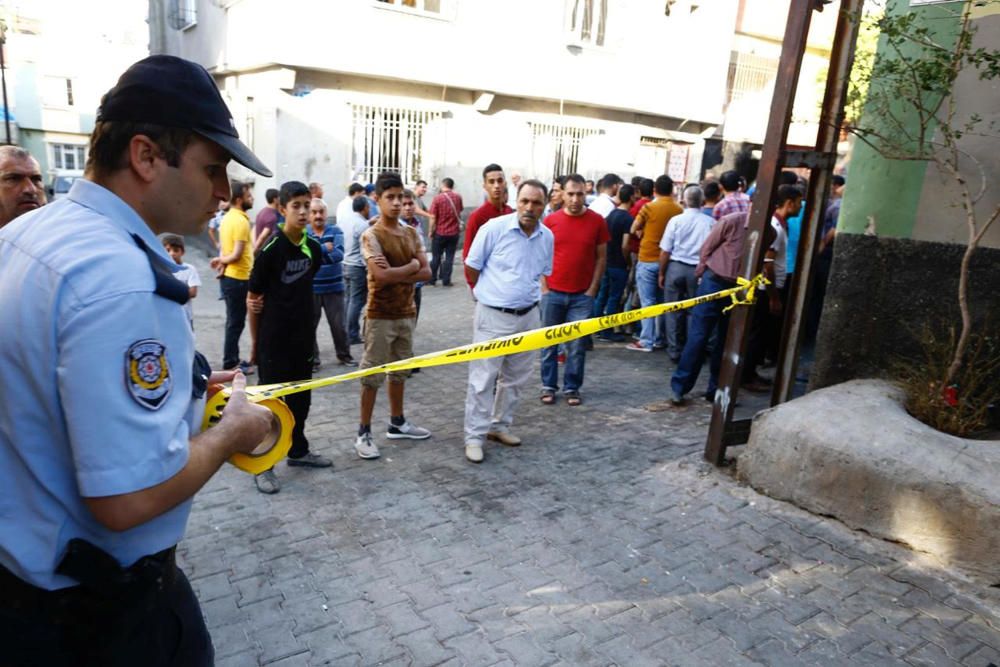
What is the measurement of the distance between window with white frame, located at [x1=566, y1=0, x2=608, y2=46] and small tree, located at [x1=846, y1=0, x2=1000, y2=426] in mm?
13159

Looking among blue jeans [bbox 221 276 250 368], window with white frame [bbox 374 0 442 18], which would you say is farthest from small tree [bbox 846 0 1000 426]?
window with white frame [bbox 374 0 442 18]

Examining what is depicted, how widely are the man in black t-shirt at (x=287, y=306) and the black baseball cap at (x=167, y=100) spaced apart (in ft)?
10.2

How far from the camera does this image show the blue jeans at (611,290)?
8.62 meters

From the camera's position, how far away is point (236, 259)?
21.9 feet

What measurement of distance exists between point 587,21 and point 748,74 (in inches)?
326

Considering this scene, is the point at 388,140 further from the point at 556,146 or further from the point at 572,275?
the point at 572,275

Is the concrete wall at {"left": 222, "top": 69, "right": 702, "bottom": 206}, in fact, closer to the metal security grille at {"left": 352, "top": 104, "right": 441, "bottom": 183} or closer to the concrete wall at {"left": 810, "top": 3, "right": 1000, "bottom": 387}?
the metal security grille at {"left": 352, "top": 104, "right": 441, "bottom": 183}

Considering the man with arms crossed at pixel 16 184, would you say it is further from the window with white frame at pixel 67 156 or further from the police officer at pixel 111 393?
the window with white frame at pixel 67 156

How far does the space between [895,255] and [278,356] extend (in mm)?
4390

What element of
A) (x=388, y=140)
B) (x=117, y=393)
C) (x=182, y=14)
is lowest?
(x=117, y=393)

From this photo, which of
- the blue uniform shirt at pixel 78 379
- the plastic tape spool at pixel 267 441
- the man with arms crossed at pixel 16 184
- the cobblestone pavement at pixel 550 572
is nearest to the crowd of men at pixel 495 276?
the man with arms crossed at pixel 16 184

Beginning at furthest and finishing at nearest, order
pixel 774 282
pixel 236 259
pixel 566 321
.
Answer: pixel 774 282 → pixel 236 259 → pixel 566 321

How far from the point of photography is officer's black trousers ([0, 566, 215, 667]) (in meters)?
1.34

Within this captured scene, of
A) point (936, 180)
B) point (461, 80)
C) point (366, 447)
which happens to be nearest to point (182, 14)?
Answer: point (461, 80)
